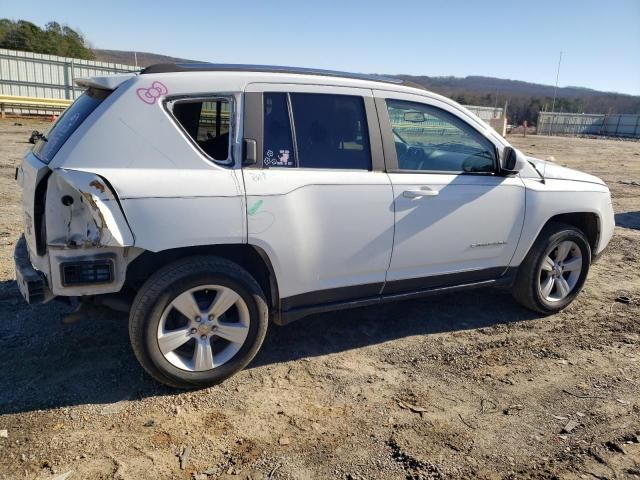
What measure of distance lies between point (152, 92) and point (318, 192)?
1193mm

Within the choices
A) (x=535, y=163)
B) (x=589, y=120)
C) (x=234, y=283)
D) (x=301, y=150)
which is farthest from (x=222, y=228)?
(x=589, y=120)

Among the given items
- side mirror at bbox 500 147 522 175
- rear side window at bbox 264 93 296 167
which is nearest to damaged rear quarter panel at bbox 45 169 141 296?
rear side window at bbox 264 93 296 167

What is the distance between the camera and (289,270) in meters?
3.43

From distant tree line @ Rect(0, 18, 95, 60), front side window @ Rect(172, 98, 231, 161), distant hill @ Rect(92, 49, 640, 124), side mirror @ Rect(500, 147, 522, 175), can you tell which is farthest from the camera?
distant hill @ Rect(92, 49, 640, 124)

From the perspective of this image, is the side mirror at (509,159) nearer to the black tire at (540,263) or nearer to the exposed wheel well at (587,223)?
the black tire at (540,263)

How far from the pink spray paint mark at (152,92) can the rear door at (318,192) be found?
0.53m

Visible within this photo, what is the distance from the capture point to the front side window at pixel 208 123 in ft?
10.5

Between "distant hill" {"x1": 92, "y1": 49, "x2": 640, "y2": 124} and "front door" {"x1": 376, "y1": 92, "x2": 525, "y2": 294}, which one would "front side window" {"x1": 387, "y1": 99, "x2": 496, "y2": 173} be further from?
"distant hill" {"x1": 92, "y1": 49, "x2": 640, "y2": 124}

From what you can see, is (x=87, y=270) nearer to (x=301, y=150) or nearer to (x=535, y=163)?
(x=301, y=150)

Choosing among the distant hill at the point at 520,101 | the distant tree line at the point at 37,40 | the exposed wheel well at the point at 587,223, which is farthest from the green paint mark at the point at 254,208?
the distant tree line at the point at 37,40

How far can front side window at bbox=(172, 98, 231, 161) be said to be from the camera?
319cm

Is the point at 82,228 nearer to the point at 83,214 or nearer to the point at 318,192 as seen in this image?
the point at 83,214

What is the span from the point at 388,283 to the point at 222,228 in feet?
4.56

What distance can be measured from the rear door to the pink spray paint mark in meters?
0.53
